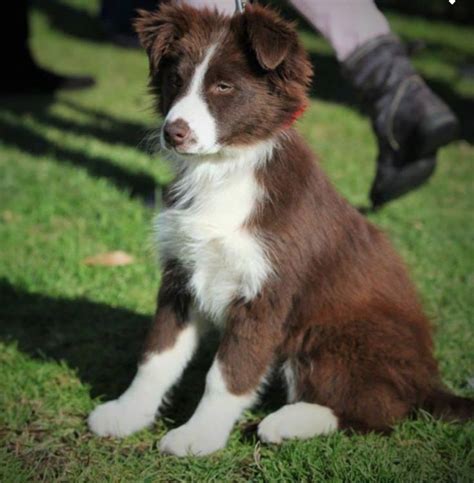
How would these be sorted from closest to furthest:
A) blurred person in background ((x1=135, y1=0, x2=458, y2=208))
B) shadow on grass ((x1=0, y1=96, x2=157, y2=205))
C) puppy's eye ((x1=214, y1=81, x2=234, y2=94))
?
puppy's eye ((x1=214, y1=81, x2=234, y2=94)), blurred person in background ((x1=135, y1=0, x2=458, y2=208)), shadow on grass ((x1=0, y1=96, x2=157, y2=205))

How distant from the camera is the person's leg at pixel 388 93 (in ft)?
15.1

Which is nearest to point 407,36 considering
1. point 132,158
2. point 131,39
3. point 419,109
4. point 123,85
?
point 131,39

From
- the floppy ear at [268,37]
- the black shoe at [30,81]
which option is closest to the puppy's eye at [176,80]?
the floppy ear at [268,37]

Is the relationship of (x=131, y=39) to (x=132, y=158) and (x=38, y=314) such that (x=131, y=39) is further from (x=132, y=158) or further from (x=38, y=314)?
(x=38, y=314)

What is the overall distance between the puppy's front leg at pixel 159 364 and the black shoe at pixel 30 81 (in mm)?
5888

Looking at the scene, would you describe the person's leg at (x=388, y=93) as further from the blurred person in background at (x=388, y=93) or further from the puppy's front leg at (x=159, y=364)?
the puppy's front leg at (x=159, y=364)

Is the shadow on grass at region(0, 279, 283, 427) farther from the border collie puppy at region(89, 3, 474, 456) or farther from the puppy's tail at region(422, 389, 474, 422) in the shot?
the puppy's tail at region(422, 389, 474, 422)

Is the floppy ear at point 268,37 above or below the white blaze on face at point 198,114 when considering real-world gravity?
above

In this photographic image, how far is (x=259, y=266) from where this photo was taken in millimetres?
3055

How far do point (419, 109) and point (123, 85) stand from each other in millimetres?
5204

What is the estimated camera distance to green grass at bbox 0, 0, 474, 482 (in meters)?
3.03

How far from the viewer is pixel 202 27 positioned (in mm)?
3117

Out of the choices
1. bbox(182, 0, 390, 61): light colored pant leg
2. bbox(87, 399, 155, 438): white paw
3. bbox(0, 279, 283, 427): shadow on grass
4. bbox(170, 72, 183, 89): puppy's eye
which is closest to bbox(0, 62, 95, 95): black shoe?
bbox(0, 279, 283, 427): shadow on grass

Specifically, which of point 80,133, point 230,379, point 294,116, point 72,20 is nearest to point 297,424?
point 230,379
